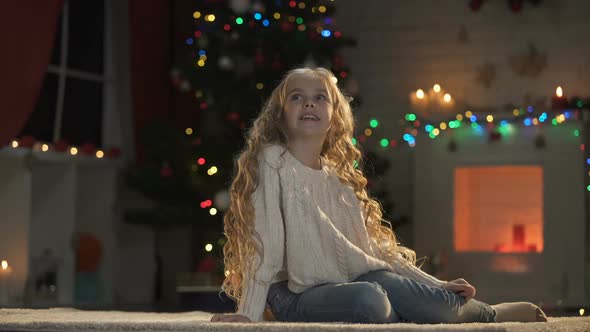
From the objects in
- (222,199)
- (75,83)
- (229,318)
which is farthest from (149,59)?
(229,318)

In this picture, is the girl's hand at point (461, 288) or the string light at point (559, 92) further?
the string light at point (559, 92)

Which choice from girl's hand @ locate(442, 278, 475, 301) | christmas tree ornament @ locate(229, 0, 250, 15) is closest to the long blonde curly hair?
girl's hand @ locate(442, 278, 475, 301)

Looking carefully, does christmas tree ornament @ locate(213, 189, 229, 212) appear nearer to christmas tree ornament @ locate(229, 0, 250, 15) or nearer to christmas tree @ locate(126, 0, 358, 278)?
christmas tree @ locate(126, 0, 358, 278)

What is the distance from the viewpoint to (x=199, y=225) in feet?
21.8

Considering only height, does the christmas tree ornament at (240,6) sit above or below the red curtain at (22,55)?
above

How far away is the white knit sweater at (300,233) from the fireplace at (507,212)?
3.43m

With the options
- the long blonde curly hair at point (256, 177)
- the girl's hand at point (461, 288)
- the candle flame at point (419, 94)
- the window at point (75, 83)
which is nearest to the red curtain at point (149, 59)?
the window at point (75, 83)

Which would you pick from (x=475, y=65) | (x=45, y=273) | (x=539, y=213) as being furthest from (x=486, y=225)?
(x=45, y=273)

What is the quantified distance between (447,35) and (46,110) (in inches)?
99.9

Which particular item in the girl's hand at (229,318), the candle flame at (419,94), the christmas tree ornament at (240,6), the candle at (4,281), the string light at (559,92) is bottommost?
the candle at (4,281)

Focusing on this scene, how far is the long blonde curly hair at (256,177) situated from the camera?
3.07 metres

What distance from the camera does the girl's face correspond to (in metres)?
3.14

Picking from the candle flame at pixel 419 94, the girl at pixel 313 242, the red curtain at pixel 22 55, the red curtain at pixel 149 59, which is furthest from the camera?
the red curtain at pixel 149 59

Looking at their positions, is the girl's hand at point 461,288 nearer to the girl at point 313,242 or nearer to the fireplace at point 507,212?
the girl at point 313,242
